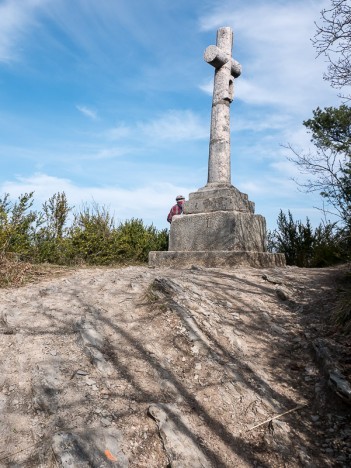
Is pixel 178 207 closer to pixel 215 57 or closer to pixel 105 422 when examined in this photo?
pixel 215 57

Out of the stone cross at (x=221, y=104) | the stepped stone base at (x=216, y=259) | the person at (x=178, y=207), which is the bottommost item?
the stepped stone base at (x=216, y=259)

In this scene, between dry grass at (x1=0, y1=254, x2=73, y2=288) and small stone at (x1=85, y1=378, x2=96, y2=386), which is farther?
dry grass at (x1=0, y1=254, x2=73, y2=288)

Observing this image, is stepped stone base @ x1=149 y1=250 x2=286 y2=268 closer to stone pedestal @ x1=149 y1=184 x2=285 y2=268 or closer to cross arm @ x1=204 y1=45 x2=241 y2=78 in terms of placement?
stone pedestal @ x1=149 y1=184 x2=285 y2=268

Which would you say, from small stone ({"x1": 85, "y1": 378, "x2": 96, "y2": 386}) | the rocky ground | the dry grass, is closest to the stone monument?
the dry grass

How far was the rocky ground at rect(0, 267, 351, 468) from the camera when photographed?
89.8 inches

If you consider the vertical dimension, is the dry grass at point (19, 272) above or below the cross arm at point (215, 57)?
below

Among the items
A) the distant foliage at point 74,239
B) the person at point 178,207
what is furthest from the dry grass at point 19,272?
the person at point 178,207

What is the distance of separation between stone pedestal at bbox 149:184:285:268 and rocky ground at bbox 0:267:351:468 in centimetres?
210

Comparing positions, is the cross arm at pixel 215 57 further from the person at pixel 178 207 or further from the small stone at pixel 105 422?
the small stone at pixel 105 422

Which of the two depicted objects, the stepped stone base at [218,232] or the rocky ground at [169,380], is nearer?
the rocky ground at [169,380]

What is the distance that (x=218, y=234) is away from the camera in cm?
673

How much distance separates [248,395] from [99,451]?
121 centimetres

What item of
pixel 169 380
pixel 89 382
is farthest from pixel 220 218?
pixel 89 382

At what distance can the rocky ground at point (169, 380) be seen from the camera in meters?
2.28
